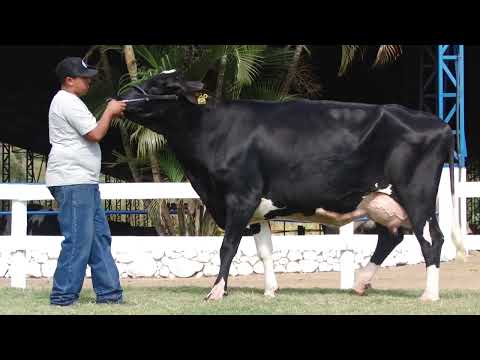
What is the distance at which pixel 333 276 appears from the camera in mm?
12750

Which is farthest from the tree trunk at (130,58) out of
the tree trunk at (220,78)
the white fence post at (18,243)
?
the white fence post at (18,243)

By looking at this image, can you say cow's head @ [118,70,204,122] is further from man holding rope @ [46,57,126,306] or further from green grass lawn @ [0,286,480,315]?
green grass lawn @ [0,286,480,315]

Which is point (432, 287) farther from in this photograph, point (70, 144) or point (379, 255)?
point (70, 144)

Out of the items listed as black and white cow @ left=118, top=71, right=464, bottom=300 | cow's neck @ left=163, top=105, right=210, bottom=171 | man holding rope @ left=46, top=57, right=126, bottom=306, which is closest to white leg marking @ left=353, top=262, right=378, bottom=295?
black and white cow @ left=118, top=71, right=464, bottom=300

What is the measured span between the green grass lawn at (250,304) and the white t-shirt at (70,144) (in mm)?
993

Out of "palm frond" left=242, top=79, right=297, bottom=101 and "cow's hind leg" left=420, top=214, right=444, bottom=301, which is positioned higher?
Answer: "palm frond" left=242, top=79, right=297, bottom=101

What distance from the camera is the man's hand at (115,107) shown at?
7273 mm

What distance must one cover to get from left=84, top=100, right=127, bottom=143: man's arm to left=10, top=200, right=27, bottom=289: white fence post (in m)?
2.87

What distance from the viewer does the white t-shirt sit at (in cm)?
710

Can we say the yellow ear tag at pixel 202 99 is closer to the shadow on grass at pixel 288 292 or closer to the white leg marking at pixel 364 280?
the shadow on grass at pixel 288 292

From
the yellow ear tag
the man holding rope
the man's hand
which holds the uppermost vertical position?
the yellow ear tag

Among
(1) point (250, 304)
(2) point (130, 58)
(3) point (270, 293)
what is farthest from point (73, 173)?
(2) point (130, 58)

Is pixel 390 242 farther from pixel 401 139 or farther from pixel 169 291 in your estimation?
pixel 169 291

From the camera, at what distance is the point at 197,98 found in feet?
26.3
